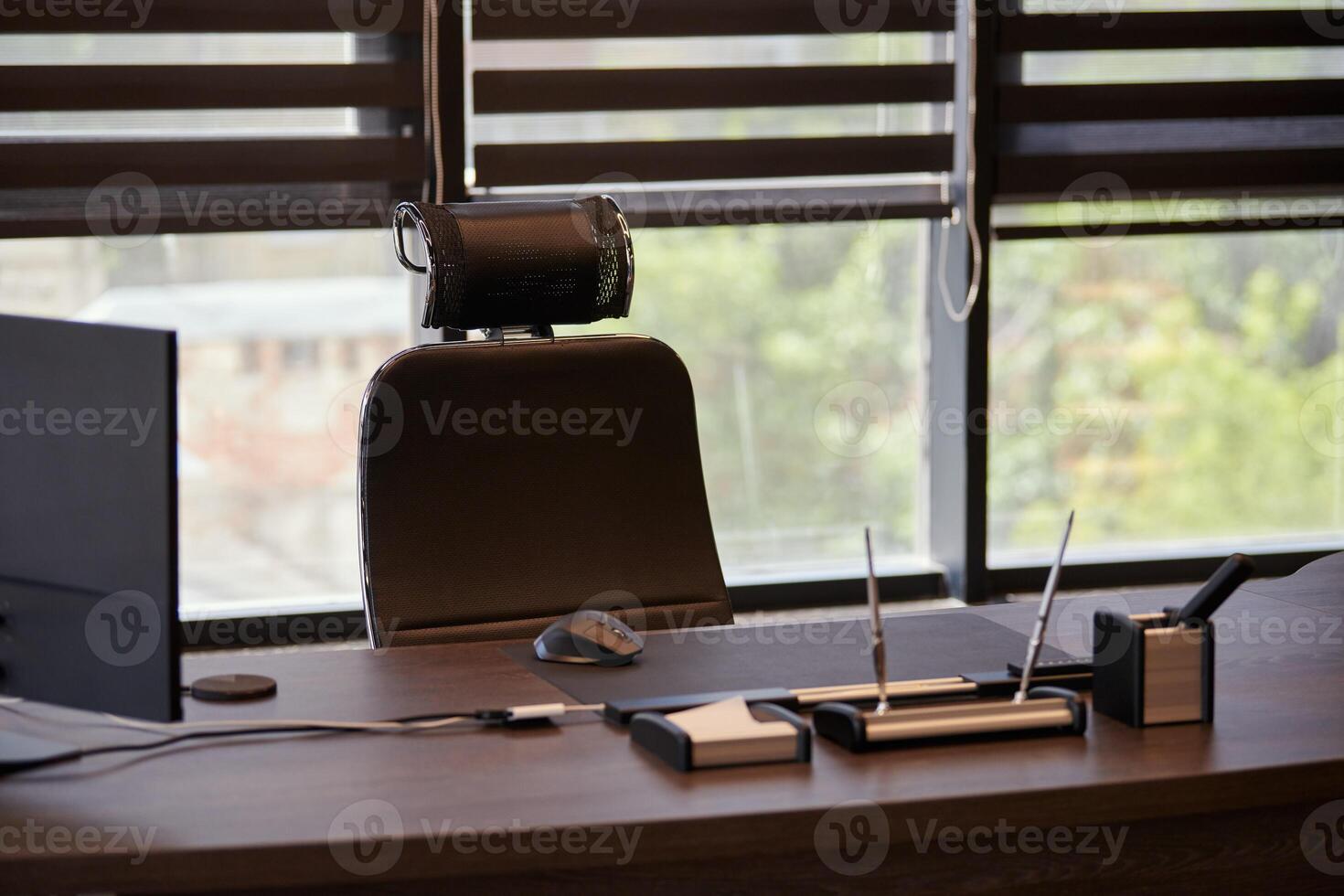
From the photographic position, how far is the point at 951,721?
1.44 m

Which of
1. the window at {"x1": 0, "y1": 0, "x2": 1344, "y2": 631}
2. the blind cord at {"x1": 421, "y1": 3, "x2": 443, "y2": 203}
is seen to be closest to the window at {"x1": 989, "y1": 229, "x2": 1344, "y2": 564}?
the window at {"x1": 0, "y1": 0, "x2": 1344, "y2": 631}

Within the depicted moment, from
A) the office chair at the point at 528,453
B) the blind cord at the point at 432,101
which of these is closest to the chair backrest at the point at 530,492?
the office chair at the point at 528,453

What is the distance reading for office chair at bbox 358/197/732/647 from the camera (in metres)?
2.02

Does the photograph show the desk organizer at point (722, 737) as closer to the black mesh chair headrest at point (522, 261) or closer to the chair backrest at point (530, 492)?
the chair backrest at point (530, 492)

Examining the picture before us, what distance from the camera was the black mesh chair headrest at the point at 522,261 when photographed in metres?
1.99

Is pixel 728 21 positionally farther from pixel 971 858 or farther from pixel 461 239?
pixel 971 858

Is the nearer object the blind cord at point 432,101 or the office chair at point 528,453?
the office chair at point 528,453

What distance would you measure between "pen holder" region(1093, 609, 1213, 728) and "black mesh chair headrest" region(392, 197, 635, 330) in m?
0.88

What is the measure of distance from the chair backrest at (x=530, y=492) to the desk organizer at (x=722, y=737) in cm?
66

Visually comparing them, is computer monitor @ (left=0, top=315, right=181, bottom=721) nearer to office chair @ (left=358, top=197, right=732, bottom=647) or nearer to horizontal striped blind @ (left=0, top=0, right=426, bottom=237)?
office chair @ (left=358, top=197, right=732, bottom=647)

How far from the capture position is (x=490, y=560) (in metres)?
2.06

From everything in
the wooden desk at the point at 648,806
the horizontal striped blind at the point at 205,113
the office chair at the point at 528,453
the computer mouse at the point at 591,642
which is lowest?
the wooden desk at the point at 648,806

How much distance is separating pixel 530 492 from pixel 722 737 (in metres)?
0.81

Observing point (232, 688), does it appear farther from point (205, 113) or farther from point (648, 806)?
point (205, 113)
